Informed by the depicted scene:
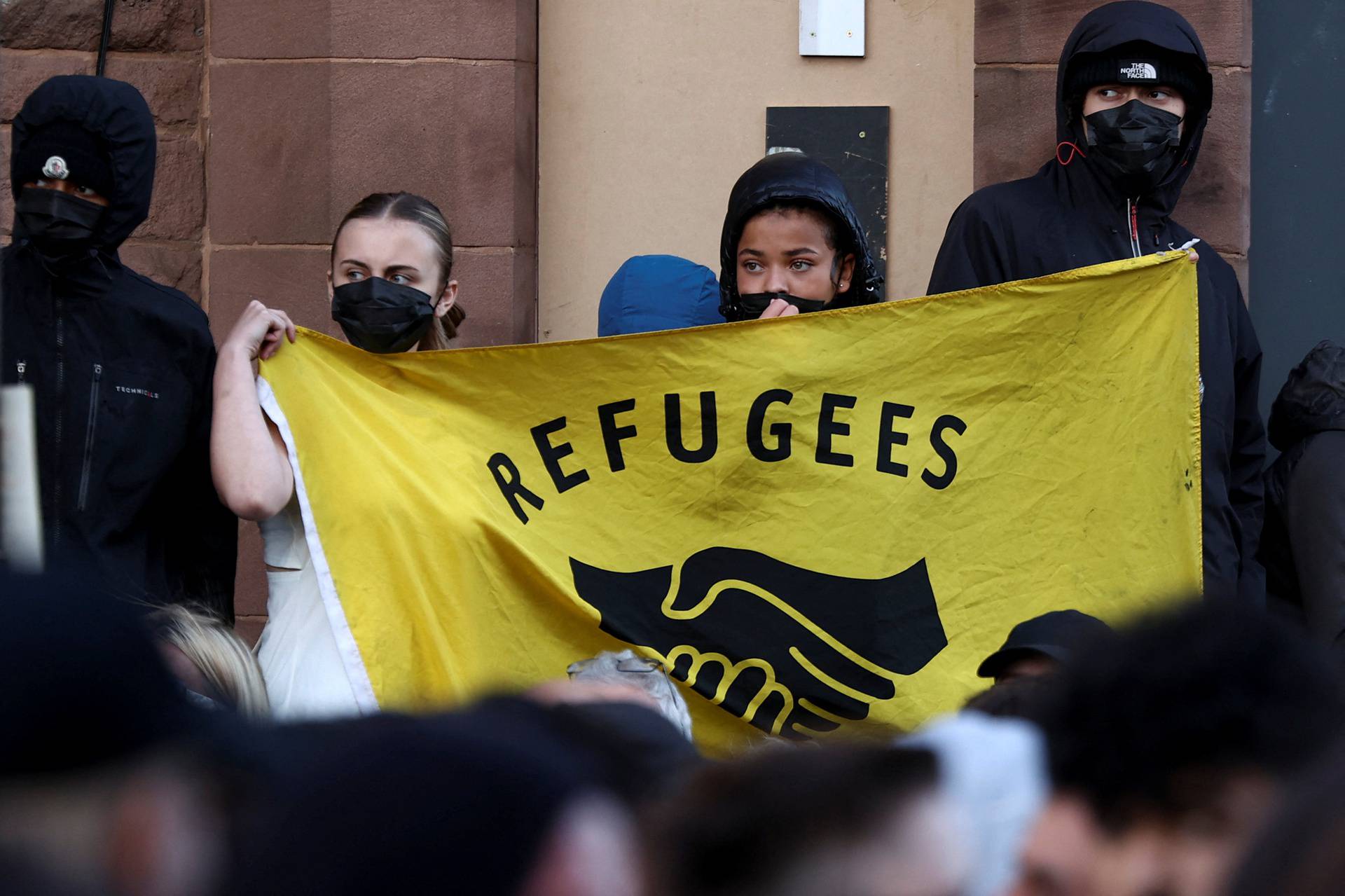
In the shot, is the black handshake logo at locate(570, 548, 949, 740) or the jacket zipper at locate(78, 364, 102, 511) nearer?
the jacket zipper at locate(78, 364, 102, 511)

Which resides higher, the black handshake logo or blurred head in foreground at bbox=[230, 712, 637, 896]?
blurred head in foreground at bbox=[230, 712, 637, 896]

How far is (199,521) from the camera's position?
3549 mm

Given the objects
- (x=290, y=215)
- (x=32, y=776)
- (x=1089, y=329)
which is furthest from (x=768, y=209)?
(x=32, y=776)

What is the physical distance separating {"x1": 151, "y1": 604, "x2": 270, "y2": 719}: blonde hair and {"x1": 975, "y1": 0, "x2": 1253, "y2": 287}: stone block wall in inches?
125

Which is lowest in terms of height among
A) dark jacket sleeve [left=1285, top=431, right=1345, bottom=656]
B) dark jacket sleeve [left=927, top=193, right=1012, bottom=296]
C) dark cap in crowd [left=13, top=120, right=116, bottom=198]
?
dark jacket sleeve [left=1285, top=431, right=1345, bottom=656]

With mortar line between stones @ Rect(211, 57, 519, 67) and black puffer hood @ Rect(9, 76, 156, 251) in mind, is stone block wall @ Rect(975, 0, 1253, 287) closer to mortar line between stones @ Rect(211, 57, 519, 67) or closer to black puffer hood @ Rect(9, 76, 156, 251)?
mortar line between stones @ Rect(211, 57, 519, 67)

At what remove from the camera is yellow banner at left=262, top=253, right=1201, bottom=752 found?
3496 millimetres

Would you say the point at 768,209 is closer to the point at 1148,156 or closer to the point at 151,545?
the point at 1148,156

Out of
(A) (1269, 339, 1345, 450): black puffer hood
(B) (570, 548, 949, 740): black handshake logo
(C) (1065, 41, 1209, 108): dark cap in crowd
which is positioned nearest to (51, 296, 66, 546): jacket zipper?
(B) (570, 548, 949, 740): black handshake logo

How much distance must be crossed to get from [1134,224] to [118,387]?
7.82ft

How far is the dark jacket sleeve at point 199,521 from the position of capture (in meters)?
3.52

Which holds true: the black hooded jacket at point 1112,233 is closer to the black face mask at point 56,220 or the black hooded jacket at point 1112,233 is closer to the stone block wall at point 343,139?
the stone block wall at point 343,139

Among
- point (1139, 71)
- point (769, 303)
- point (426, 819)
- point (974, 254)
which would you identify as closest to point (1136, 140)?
point (1139, 71)

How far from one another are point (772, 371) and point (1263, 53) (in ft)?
8.79
